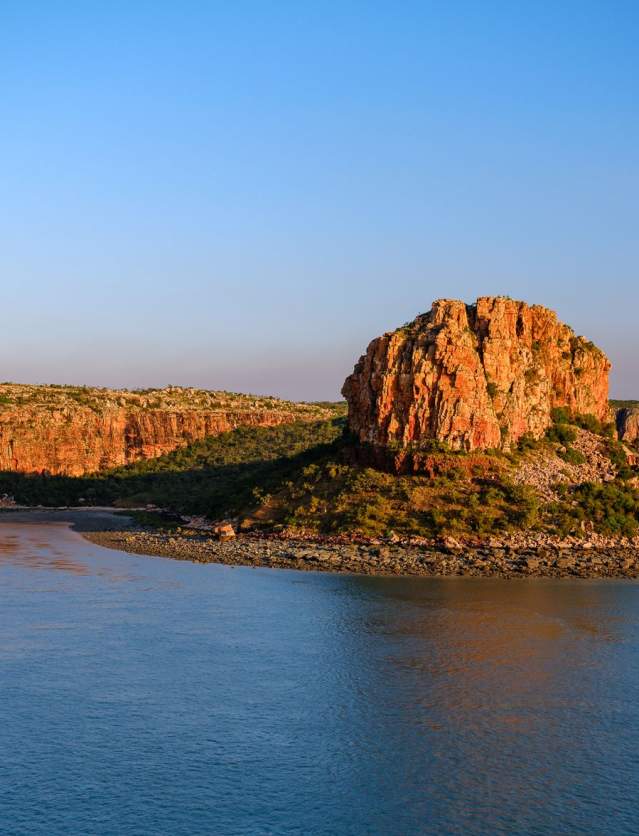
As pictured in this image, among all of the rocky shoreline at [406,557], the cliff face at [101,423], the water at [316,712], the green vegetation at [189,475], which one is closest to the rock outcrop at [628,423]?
the green vegetation at [189,475]

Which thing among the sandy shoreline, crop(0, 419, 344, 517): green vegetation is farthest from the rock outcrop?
the sandy shoreline

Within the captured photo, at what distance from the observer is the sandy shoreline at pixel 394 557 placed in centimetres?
4519

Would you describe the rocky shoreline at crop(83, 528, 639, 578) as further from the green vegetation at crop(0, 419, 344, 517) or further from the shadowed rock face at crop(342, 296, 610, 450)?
the green vegetation at crop(0, 419, 344, 517)

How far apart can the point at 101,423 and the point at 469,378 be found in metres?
62.3

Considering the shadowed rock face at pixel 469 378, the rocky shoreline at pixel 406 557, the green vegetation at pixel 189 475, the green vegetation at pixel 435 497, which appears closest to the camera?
the rocky shoreline at pixel 406 557

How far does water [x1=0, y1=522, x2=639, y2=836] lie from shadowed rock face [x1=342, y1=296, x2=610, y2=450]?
61.7ft

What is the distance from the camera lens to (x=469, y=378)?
55.9 meters

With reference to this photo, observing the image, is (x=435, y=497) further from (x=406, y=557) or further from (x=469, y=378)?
(x=469, y=378)

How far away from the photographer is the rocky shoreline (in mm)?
45125

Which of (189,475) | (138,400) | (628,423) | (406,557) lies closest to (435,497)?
(406,557)

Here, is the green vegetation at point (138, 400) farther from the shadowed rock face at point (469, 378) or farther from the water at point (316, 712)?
the water at point (316, 712)

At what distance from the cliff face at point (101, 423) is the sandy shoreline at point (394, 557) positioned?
49182 mm

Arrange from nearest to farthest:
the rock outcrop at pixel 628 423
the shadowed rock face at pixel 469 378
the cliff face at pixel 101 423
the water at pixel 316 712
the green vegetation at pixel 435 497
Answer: the water at pixel 316 712 → the green vegetation at pixel 435 497 → the shadowed rock face at pixel 469 378 → the rock outcrop at pixel 628 423 → the cliff face at pixel 101 423

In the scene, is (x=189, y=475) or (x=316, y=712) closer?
(x=316, y=712)
